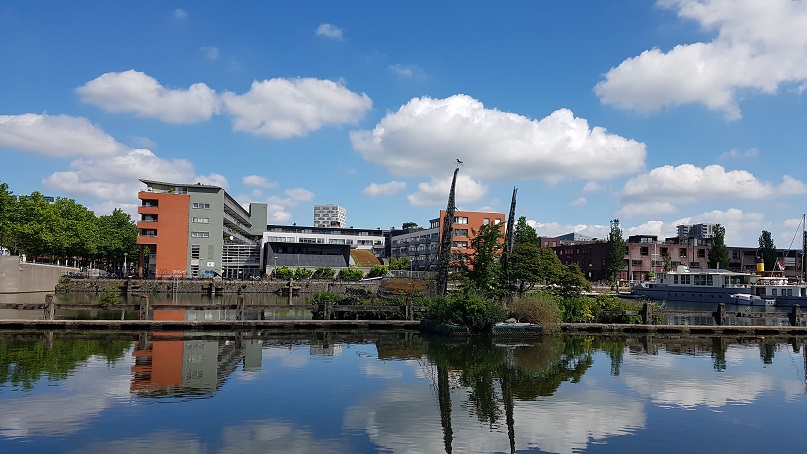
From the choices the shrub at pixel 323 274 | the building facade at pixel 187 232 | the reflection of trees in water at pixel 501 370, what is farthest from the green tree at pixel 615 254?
the reflection of trees in water at pixel 501 370

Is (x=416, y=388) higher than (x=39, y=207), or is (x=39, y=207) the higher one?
(x=39, y=207)

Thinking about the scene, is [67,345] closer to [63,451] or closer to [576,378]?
[63,451]

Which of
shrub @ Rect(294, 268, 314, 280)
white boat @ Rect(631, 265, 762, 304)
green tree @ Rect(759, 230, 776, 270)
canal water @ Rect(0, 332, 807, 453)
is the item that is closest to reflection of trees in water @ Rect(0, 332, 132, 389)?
canal water @ Rect(0, 332, 807, 453)

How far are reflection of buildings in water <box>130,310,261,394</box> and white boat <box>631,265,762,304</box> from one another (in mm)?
83027

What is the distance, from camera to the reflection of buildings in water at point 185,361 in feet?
55.0

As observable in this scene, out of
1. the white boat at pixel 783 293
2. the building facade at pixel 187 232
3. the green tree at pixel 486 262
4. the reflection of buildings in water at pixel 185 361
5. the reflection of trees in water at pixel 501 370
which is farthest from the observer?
the building facade at pixel 187 232

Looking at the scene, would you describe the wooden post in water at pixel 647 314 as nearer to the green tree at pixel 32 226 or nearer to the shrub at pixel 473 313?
the shrub at pixel 473 313

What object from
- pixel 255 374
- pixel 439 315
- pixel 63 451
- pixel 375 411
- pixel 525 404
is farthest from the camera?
pixel 439 315

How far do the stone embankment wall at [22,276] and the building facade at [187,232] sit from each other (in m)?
17.3

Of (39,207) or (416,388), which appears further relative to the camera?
(39,207)

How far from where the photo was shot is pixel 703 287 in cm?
9306

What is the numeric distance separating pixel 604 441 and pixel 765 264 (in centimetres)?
13665

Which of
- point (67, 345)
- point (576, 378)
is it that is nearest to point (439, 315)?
point (576, 378)

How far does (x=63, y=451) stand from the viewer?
10.6 m
